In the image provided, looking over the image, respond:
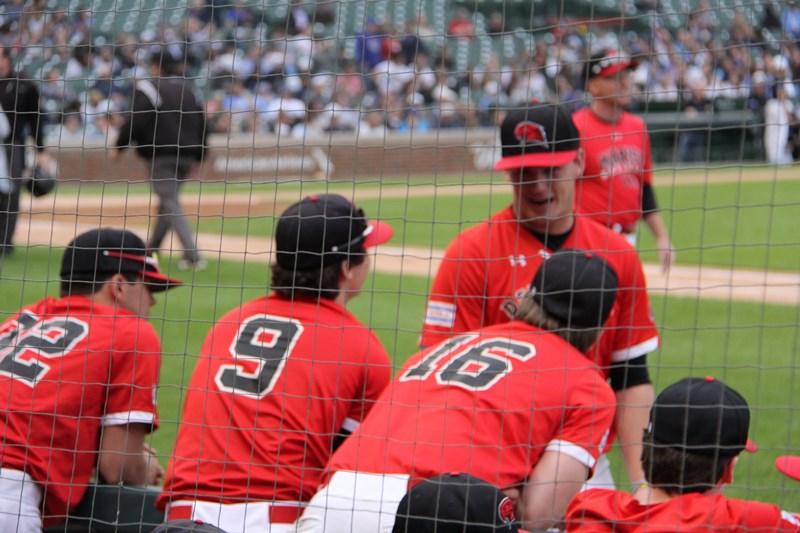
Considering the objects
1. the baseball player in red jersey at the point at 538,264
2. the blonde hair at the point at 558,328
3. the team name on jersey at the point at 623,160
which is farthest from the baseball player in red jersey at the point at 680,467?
the team name on jersey at the point at 623,160

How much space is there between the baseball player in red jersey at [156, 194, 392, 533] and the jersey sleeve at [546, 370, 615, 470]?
684 mm

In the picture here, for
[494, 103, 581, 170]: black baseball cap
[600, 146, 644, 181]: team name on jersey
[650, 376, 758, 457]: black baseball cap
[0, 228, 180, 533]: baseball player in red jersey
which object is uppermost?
[494, 103, 581, 170]: black baseball cap

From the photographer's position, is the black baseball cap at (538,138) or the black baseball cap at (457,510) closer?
the black baseball cap at (457,510)

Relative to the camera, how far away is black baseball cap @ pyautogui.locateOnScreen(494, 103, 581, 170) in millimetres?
3764

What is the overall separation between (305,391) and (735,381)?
3565mm

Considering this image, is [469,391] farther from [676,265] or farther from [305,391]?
[676,265]

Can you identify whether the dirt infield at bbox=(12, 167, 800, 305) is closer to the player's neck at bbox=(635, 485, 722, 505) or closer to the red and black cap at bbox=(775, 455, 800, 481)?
the red and black cap at bbox=(775, 455, 800, 481)

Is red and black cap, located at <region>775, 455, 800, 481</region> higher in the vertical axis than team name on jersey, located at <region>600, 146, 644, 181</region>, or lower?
lower

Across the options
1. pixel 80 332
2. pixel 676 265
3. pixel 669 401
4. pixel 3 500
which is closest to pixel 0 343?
pixel 80 332

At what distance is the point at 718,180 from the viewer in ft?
61.4

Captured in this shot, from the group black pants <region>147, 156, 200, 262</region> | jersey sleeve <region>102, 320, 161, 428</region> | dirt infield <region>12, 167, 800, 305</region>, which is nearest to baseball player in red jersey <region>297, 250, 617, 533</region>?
jersey sleeve <region>102, 320, 161, 428</region>

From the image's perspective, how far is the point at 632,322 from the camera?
12.2ft

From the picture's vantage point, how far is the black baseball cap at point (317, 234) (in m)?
3.45

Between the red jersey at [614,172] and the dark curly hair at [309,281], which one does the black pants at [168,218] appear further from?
the dark curly hair at [309,281]
